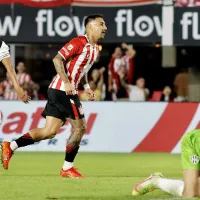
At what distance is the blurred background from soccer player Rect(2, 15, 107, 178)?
205 inches

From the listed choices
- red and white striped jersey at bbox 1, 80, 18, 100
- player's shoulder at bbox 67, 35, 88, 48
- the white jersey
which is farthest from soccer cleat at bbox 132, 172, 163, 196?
red and white striped jersey at bbox 1, 80, 18, 100

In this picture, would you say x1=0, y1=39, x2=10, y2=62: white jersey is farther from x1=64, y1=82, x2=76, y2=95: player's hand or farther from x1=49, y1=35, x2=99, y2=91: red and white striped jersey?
x1=49, y1=35, x2=99, y2=91: red and white striped jersey

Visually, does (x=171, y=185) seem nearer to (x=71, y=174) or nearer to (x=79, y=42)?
(x=71, y=174)

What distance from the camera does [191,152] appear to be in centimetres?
959

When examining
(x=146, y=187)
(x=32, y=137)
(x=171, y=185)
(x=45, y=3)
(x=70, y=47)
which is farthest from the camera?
(x=45, y=3)

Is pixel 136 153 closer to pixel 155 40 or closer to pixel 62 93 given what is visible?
pixel 155 40

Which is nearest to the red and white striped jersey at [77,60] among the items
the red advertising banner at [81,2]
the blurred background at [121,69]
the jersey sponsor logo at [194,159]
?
the jersey sponsor logo at [194,159]

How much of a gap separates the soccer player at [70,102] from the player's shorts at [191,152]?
327cm

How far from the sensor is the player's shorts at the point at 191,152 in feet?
31.3

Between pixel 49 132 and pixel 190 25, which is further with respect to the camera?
pixel 190 25

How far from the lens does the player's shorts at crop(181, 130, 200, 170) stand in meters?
9.54

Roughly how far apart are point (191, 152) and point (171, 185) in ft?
1.38

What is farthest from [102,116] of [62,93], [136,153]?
[62,93]

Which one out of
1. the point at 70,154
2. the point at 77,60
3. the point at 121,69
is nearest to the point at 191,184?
the point at 70,154
